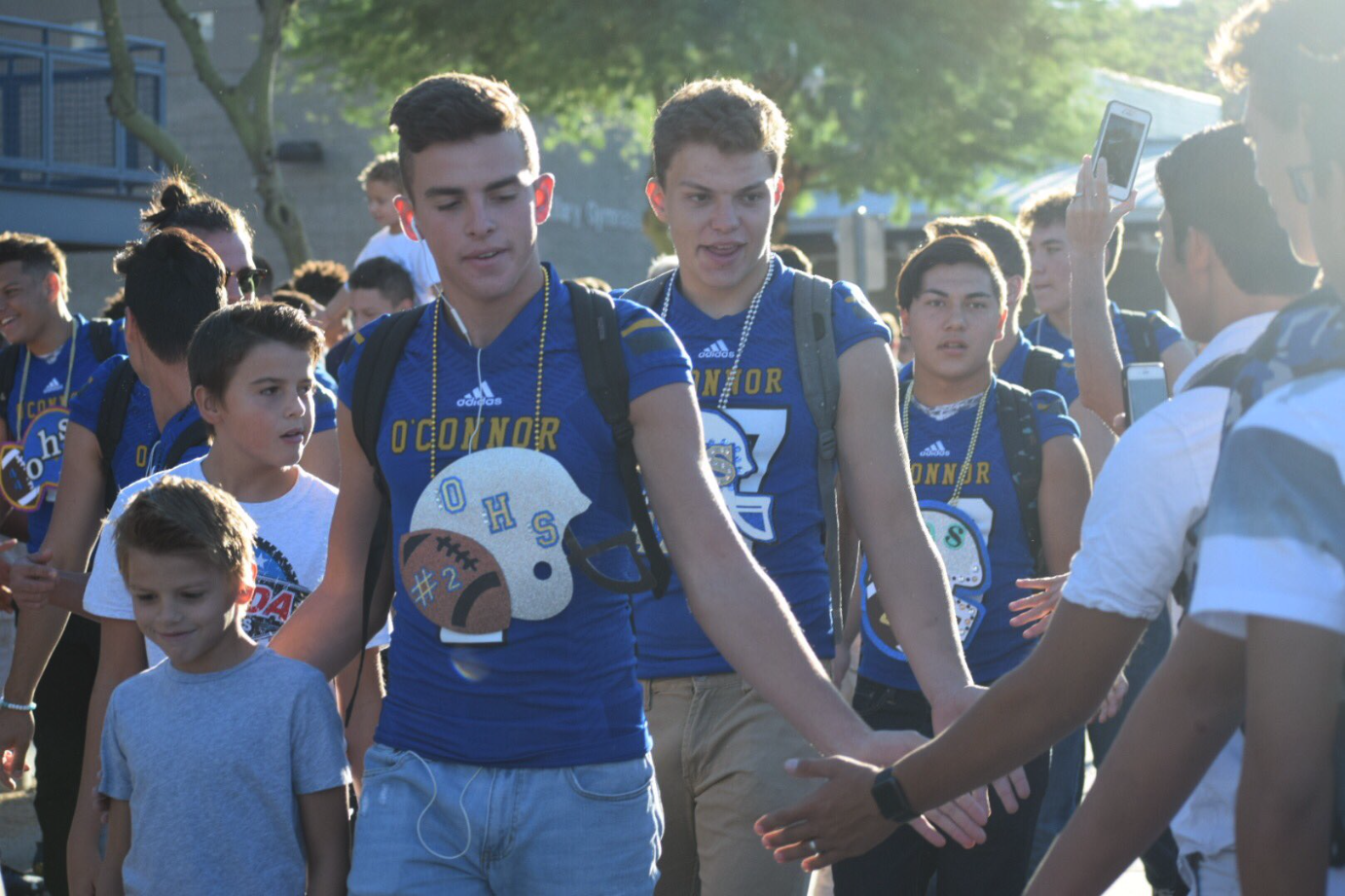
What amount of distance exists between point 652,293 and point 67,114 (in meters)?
17.4

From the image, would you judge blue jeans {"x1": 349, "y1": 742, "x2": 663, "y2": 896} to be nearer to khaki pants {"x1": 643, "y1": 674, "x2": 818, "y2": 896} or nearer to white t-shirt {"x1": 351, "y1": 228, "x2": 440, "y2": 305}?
khaki pants {"x1": 643, "y1": 674, "x2": 818, "y2": 896}

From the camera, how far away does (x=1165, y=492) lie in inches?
92.7

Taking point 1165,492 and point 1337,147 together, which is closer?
point 1337,147

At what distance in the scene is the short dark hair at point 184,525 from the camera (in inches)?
140

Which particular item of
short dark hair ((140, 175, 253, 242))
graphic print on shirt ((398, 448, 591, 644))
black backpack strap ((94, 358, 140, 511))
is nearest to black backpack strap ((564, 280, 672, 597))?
graphic print on shirt ((398, 448, 591, 644))

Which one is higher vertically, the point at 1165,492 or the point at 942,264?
the point at 942,264

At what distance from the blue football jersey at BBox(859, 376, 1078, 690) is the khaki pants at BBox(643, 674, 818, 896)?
0.95 m

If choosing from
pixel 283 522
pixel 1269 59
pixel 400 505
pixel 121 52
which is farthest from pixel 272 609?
pixel 121 52

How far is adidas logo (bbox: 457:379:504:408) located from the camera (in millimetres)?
3098

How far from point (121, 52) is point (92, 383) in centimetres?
1161

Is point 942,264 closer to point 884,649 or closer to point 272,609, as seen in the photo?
point 884,649

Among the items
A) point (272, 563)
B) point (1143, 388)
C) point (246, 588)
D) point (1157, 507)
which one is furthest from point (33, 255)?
Answer: point (1157, 507)

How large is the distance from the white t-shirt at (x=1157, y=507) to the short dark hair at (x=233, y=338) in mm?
2312

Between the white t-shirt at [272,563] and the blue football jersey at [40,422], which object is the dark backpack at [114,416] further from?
the blue football jersey at [40,422]
